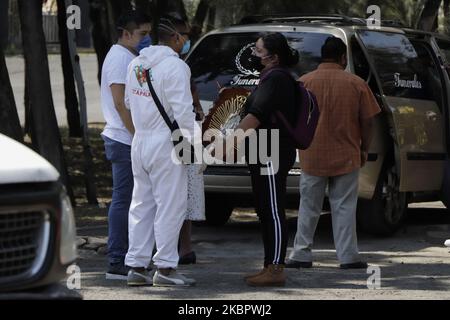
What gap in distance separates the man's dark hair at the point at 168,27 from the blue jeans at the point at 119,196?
32.4 inches

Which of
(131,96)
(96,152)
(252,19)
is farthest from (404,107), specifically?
(96,152)

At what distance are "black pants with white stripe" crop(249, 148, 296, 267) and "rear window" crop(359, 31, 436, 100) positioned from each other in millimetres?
2823

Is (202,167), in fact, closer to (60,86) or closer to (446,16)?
(446,16)

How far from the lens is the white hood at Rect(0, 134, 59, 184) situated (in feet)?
17.0

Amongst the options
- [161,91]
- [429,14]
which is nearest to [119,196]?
[161,91]

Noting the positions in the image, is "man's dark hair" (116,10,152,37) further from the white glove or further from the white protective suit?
the white glove

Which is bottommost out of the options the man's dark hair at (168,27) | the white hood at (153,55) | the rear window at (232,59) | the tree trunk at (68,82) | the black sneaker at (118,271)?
the tree trunk at (68,82)

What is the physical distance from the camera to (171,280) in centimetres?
817

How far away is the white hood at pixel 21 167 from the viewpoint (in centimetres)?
518

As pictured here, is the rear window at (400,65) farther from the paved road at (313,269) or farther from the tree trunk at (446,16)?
the tree trunk at (446,16)

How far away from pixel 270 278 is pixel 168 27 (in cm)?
189

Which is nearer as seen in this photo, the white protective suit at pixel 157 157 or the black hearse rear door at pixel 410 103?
the white protective suit at pixel 157 157

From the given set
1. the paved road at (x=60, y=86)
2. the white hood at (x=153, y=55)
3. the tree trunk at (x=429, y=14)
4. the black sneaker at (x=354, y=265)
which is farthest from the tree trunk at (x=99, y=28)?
the white hood at (x=153, y=55)
